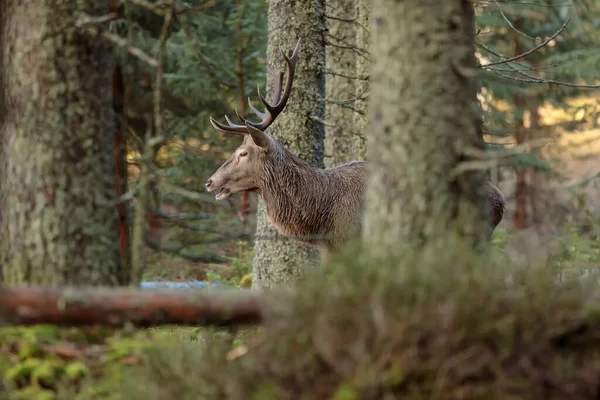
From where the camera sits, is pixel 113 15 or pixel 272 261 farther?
pixel 272 261

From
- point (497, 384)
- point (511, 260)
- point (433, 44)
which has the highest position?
point (433, 44)

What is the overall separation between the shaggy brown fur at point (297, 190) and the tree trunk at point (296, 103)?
0.71 feet

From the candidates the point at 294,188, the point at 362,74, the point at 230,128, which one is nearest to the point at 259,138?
the point at 230,128

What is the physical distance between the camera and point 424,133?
16.3ft

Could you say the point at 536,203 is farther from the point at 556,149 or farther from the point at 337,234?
the point at 337,234

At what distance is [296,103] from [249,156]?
2.59 feet

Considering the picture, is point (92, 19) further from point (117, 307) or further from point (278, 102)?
point (278, 102)

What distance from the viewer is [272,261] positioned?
8.83 meters

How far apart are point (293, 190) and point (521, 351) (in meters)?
4.89

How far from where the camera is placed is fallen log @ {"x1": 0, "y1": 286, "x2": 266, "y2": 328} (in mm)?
4691

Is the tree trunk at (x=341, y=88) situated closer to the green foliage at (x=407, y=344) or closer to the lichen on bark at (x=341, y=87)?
the lichen on bark at (x=341, y=87)

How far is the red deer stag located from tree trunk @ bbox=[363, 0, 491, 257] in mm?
3647

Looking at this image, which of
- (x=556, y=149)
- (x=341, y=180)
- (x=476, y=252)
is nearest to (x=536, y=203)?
(x=556, y=149)

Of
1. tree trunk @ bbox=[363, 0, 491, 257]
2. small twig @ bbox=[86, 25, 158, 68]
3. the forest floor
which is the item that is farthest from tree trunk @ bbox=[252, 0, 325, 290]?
the forest floor
